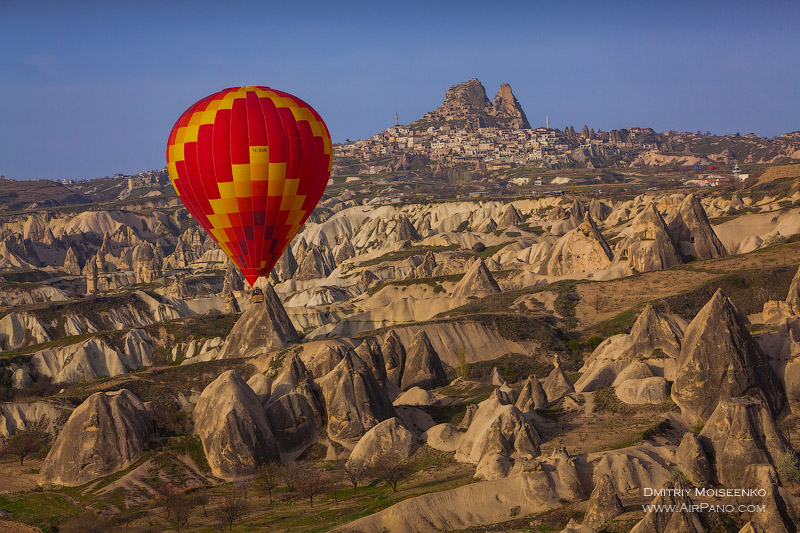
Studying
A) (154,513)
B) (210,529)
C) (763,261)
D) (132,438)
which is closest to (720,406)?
(210,529)

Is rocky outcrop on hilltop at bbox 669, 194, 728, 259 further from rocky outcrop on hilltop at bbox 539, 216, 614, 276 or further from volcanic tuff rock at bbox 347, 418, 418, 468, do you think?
volcanic tuff rock at bbox 347, 418, 418, 468

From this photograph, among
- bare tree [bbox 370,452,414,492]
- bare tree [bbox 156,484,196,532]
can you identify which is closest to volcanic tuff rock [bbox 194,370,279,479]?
bare tree [bbox 156,484,196,532]

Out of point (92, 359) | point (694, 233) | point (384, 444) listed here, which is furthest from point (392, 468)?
point (694, 233)

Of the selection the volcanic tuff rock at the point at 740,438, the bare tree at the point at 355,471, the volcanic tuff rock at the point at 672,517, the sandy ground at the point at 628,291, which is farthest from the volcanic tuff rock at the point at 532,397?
the sandy ground at the point at 628,291

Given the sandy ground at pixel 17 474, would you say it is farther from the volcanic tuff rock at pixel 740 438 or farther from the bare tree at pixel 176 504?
the volcanic tuff rock at pixel 740 438

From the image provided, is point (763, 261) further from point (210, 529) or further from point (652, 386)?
point (210, 529)
